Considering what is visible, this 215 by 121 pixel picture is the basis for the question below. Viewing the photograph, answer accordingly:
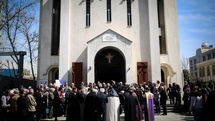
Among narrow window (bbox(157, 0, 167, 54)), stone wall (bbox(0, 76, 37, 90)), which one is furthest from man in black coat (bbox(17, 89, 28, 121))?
narrow window (bbox(157, 0, 167, 54))

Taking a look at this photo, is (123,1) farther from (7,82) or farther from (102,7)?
(7,82)

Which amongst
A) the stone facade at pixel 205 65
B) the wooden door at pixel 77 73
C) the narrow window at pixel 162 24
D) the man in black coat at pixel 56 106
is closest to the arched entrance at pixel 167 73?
the narrow window at pixel 162 24

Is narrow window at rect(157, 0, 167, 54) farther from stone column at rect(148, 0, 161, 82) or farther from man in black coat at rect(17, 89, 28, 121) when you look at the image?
man in black coat at rect(17, 89, 28, 121)

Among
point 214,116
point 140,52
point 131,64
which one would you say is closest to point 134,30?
point 140,52

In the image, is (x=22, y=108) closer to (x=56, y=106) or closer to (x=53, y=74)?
(x=56, y=106)

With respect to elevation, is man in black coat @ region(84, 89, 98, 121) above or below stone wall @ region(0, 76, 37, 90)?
below

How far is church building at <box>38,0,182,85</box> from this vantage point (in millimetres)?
18328

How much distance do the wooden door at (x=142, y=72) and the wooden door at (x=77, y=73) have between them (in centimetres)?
618

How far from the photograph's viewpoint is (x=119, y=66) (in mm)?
18953

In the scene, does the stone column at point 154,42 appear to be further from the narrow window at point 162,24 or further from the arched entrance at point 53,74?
the arched entrance at point 53,74

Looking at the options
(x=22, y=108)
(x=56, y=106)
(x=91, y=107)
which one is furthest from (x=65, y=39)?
(x=91, y=107)

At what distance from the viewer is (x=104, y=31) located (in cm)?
1812

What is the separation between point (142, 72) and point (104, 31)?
6.02m

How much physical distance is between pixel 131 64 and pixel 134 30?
14.8 feet
